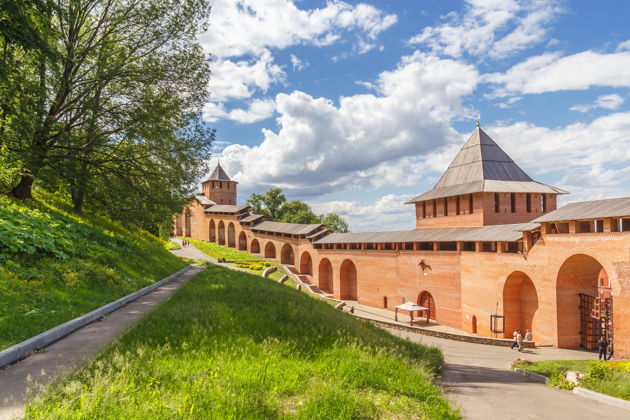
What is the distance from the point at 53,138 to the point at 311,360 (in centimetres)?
1219

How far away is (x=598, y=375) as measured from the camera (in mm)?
8977

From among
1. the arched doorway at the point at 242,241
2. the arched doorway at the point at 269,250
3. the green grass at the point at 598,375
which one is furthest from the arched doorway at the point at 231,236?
the green grass at the point at 598,375

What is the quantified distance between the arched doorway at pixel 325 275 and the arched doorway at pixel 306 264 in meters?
2.94

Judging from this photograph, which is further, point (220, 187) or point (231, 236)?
point (220, 187)

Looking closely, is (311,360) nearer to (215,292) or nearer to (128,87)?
(215,292)

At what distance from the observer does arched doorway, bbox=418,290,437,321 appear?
2202 centimetres

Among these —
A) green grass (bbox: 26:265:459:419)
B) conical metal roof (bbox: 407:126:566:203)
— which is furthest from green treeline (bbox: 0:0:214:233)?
Answer: conical metal roof (bbox: 407:126:566:203)

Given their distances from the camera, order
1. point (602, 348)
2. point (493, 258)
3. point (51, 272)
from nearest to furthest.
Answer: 1. point (51, 272)
2. point (602, 348)
3. point (493, 258)

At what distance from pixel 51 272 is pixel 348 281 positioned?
1001 inches

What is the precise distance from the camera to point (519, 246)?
17078 mm

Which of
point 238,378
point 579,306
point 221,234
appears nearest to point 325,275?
point 579,306

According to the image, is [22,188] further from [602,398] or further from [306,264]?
[306,264]

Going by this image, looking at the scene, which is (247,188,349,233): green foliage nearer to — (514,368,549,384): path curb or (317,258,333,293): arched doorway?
(317,258,333,293): arched doorway

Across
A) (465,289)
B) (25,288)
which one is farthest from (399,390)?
(465,289)
